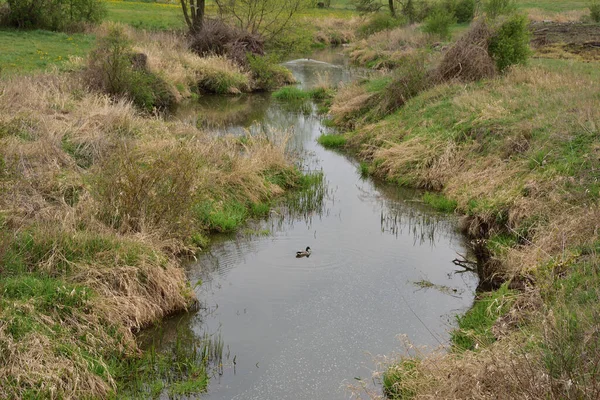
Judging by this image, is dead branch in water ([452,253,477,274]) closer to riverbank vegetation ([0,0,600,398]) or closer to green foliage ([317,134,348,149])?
riverbank vegetation ([0,0,600,398])

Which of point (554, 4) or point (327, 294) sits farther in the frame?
point (554, 4)

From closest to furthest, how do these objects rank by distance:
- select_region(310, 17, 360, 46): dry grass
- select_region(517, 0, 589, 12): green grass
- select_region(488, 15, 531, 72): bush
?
select_region(488, 15, 531, 72): bush < select_region(310, 17, 360, 46): dry grass < select_region(517, 0, 589, 12): green grass

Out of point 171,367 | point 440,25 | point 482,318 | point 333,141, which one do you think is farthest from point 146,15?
point 482,318

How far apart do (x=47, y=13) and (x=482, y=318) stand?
1148 inches

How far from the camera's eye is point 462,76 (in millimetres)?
18031

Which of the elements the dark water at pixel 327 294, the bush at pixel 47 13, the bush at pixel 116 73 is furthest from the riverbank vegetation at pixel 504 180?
the bush at pixel 47 13

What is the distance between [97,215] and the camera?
929 cm

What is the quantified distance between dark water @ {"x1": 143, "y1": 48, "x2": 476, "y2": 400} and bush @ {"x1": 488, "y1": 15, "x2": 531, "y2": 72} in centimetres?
660

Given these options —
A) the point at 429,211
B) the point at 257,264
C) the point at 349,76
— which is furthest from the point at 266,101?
the point at 257,264

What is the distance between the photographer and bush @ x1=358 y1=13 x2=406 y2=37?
4119 centimetres

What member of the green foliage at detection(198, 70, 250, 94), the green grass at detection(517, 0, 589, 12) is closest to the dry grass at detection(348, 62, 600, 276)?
the green foliage at detection(198, 70, 250, 94)

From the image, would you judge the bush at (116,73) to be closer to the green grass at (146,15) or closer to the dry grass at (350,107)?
the dry grass at (350,107)

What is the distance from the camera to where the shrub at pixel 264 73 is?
26.6 meters

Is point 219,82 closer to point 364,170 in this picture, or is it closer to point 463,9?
point 364,170
